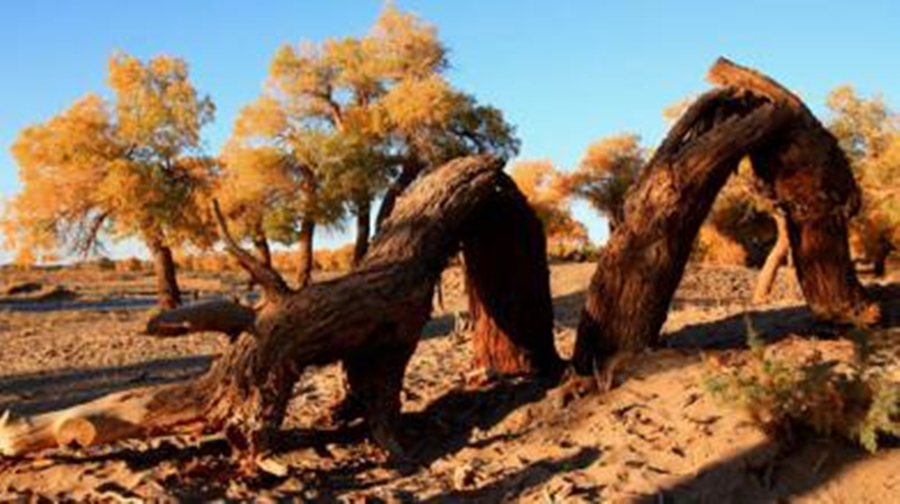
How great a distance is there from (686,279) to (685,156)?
1604 cm

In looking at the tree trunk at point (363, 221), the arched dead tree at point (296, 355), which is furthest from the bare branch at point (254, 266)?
the tree trunk at point (363, 221)

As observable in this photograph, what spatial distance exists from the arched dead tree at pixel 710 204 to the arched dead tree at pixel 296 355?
1.28 m

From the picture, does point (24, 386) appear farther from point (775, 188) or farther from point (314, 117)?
point (314, 117)

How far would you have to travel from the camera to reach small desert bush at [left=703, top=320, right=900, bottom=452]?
15.9ft

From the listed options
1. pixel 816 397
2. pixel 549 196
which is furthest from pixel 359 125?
pixel 816 397

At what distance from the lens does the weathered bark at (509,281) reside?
25.1 feet

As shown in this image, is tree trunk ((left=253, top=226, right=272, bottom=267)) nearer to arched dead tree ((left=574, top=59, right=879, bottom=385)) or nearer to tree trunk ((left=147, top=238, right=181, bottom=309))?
tree trunk ((left=147, top=238, right=181, bottom=309))

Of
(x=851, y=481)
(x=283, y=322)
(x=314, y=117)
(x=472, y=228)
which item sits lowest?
(x=851, y=481)

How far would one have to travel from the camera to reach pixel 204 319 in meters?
5.54

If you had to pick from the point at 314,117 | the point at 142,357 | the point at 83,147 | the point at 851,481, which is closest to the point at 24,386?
the point at 142,357

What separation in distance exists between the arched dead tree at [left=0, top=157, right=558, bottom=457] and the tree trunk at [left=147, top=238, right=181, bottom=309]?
1857 cm

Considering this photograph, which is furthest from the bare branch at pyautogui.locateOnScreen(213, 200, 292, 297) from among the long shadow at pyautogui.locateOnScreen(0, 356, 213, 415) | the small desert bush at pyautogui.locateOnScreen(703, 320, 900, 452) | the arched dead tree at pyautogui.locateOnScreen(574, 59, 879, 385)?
the long shadow at pyautogui.locateOnScreen(0, 356, 213, 415)

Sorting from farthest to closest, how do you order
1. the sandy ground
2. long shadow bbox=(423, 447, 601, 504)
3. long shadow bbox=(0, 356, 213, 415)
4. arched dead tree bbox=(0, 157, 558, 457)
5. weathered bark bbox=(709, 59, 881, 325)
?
long shadow bbox=(0, 356, 213, 415) → weathered bark bbox=(709, 59, 881, 325) → arched dead tree bbox=(0, 157, 558, 457) → long shadow bbox=(423, 447, 601, 504) → the sandy ground

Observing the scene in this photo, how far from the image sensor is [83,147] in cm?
2402
